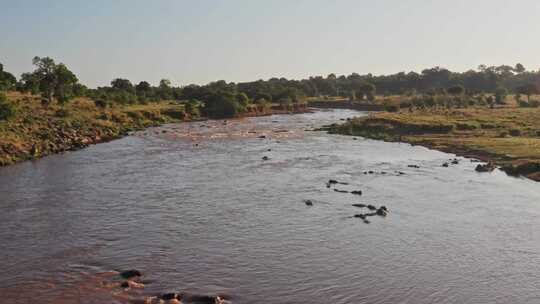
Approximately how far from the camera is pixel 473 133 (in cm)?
7350

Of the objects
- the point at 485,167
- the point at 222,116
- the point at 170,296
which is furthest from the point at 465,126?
the point at 170,296

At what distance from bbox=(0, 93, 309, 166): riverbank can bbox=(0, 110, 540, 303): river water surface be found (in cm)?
580

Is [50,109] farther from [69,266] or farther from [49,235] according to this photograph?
[69,266]

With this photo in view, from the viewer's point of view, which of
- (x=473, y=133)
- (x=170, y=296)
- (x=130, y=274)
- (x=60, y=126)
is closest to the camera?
(x=170, y=296)

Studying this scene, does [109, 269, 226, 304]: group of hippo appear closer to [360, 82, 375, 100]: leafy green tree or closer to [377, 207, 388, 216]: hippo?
[377, 207, 388, 216]: hippo

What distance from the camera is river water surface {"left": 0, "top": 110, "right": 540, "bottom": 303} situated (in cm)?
2255

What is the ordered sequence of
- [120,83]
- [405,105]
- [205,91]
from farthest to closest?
1. [120,83]
2. [205,91]
3. [405,105]

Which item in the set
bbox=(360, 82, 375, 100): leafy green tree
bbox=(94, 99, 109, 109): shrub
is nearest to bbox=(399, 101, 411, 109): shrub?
bbox=(360, 82, 375, 100): leafy green tree

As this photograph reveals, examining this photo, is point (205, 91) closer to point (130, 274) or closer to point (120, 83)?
point (120, 83)

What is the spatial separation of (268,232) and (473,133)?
52.5 m

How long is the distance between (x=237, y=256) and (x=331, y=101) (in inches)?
5529

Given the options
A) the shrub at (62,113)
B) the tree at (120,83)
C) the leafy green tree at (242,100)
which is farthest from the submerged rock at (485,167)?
the tree at (120,83)

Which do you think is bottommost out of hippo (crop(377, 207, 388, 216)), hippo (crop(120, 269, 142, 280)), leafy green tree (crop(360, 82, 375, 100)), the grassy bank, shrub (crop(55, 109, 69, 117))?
hippo (crop(120, 269, 142, 280))

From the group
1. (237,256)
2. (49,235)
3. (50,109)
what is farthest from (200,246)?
(50,109)
